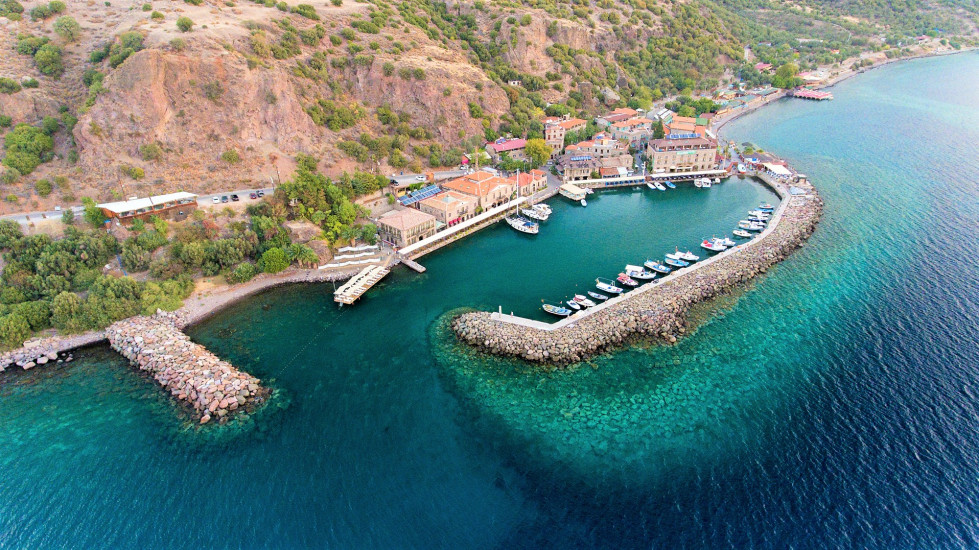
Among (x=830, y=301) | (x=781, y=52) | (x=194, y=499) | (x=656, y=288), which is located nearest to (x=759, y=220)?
(x=830, y=301)

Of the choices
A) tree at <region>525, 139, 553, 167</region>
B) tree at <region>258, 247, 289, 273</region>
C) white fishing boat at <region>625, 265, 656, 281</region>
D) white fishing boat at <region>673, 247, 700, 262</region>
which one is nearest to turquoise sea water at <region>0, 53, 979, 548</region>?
white fishing boat at <region>625, 265, 656, 281</region>

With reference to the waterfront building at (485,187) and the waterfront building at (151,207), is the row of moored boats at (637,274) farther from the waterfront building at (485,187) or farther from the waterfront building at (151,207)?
the waterfront building at (151,207)

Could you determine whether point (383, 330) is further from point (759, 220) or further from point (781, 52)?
point (781, 52)

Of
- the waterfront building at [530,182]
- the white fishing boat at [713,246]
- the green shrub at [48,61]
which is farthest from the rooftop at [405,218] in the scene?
the green shrub at [48,61]

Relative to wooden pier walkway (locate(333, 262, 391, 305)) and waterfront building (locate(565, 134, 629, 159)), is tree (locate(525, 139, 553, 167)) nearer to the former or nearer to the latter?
waterfront building (locate(565, 134, 629, 159))

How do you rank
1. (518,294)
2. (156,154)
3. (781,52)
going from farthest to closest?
1. (781,52)
2. (156,154)
3. (518,294)

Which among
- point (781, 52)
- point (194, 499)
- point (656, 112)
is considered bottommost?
point (194, 499)
